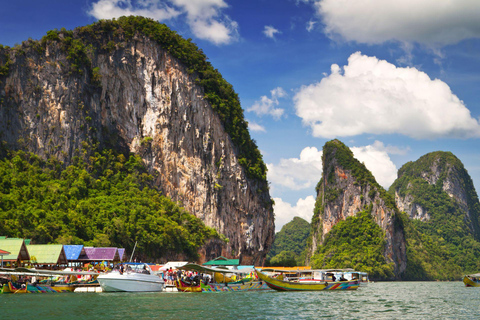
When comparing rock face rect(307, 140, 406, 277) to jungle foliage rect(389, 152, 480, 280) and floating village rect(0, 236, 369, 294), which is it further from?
floating village rect(0, 236, 369, 294)

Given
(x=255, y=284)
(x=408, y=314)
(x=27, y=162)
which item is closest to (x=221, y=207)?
(x=27, y=162)

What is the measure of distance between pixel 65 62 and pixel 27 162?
17.1m

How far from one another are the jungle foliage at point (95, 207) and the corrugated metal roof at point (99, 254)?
17.8 feet

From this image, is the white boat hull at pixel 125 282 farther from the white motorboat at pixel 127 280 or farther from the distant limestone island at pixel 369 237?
the distant limestone island at pixel 369 237

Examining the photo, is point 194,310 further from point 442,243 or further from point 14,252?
point 442,243

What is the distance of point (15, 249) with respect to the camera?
4359 cm

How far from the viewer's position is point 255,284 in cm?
5044

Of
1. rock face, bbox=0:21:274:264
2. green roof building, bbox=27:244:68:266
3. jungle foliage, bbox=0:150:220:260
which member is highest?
rock face, bbox=0:21:274:264

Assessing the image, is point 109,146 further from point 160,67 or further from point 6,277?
point 6,277

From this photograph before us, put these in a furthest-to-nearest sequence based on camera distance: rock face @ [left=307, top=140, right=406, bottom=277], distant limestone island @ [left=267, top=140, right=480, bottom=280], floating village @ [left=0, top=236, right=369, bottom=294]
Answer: rock face @ [left=307, top=140, right=406, bottom=277] → distant limestone island @ [left=267, top=140, right=480, bottom=280] → floating village @ [left=0, top=236, right=369, bottom=294]

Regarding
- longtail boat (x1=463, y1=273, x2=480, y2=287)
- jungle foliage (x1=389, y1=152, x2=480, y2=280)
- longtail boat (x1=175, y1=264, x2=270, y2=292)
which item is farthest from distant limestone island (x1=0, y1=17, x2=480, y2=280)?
jungle foliage (x1=389, y1=152, x2=480, y2=280)

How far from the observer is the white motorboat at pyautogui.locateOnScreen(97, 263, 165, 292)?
40250 mm

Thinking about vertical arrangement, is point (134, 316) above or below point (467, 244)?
below

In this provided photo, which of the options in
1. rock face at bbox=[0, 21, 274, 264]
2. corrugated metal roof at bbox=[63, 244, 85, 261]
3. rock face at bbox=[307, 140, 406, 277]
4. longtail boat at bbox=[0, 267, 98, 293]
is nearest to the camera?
longtail boat at bbox=[0, 267, 98, 293]
